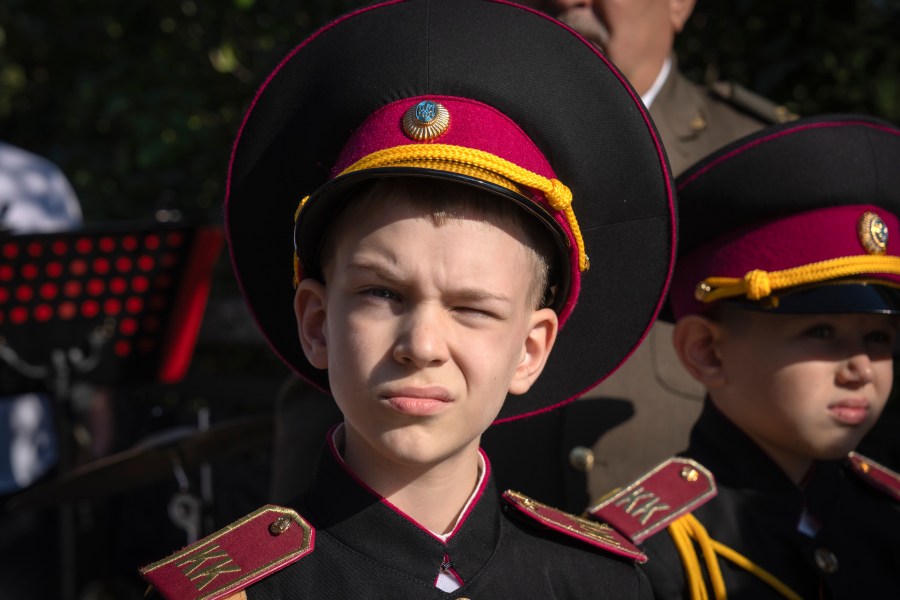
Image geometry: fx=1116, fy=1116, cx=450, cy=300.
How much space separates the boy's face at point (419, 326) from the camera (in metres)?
1.49

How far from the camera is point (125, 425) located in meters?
5.15

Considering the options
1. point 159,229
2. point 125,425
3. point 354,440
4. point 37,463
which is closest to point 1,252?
point 159,229

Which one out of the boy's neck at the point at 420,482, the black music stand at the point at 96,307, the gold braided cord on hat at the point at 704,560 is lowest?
the black music stand at the point at 96,307

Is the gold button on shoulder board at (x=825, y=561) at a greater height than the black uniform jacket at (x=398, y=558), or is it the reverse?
the black uniform jacket at (x=398, y=558)

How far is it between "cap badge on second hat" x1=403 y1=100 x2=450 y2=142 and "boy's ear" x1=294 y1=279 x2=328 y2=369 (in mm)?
267

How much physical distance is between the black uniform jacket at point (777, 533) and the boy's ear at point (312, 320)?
2.55 feet

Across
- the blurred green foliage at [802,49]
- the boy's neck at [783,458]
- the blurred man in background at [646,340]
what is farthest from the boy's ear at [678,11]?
the boy's neck at [783,458]

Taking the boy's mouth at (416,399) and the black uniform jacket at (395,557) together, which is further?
the black uniform jacket at (395,557)

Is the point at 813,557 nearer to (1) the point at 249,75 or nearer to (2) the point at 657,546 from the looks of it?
(2) the point at 657,546

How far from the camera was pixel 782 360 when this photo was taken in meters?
2.03

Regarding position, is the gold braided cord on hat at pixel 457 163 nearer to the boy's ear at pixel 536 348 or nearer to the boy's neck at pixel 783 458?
the boy's ear at pixel 536 348

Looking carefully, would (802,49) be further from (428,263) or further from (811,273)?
(428,263)

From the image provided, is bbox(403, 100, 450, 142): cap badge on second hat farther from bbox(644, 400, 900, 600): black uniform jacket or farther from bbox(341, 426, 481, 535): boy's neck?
bbox(644, 400, 900, 600): black uniform jacket

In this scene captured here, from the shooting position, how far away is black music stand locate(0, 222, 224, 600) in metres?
3.59
